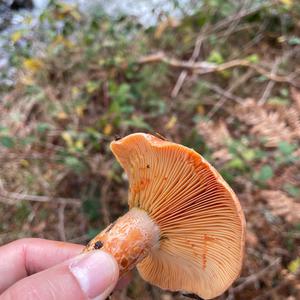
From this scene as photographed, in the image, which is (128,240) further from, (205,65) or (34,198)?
(205,65)

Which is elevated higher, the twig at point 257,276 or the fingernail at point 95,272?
the fingernail at point 95,272

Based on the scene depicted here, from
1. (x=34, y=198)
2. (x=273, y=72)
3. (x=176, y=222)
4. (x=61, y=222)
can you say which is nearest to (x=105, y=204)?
(x=61, y=222)

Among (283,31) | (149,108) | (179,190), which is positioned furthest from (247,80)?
(179,190)

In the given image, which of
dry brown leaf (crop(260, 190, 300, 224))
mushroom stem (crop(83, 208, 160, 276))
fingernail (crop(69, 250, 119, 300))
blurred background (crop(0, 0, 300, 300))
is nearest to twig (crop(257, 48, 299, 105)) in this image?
blurred background (crop(0, 0, 300, 300))

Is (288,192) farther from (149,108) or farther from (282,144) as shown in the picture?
(149,108)

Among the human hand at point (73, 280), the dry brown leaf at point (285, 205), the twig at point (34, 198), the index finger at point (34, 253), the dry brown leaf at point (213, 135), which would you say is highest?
the human hand at point (73, 280)

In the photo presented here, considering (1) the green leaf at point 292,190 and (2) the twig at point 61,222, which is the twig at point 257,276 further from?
(2) the twig at point 61,222

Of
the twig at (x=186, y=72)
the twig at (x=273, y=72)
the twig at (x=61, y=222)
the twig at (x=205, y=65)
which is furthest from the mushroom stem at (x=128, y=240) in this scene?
the twig at (x=205, y=65)
